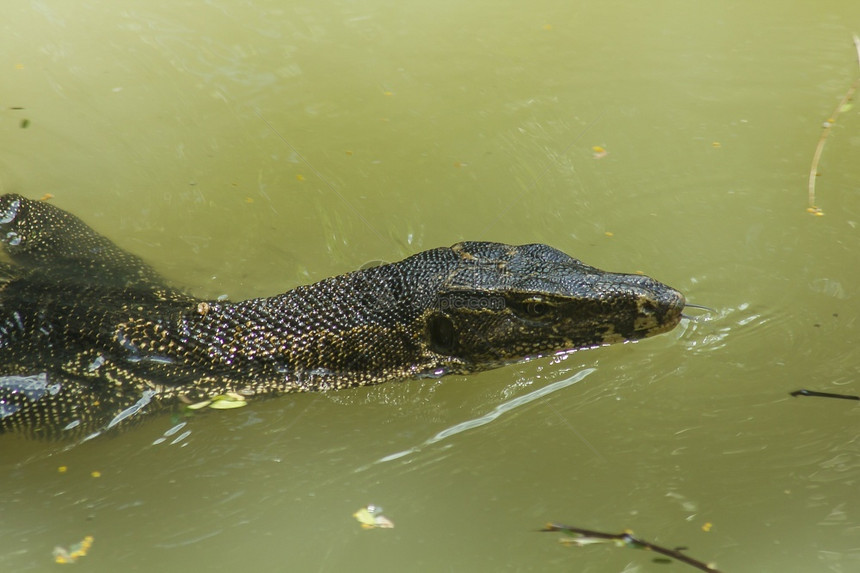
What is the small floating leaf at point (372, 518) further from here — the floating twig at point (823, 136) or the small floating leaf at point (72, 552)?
the floating twig at point (823, 136)

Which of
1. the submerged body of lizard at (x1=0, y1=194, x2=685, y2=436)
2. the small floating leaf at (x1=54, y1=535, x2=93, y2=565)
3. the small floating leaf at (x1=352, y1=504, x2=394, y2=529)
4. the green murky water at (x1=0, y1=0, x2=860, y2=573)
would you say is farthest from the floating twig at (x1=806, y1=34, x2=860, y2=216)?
the small floating leaf at (x1=54, y1=535, x2=93, y2=565)

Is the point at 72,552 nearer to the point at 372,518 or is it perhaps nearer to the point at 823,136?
the point at 372,518

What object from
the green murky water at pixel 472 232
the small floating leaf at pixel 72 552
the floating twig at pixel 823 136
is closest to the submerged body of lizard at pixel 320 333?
the green murky water at pixel 472 232

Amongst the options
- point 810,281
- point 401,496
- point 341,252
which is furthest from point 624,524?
point 341,252

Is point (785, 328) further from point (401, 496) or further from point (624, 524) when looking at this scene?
point (401, 496)

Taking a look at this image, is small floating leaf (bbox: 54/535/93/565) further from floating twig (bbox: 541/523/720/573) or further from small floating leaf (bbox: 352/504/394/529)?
floating twig (bbox: 541/523/720/573)

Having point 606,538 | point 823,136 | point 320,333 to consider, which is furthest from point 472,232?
point 823,136
